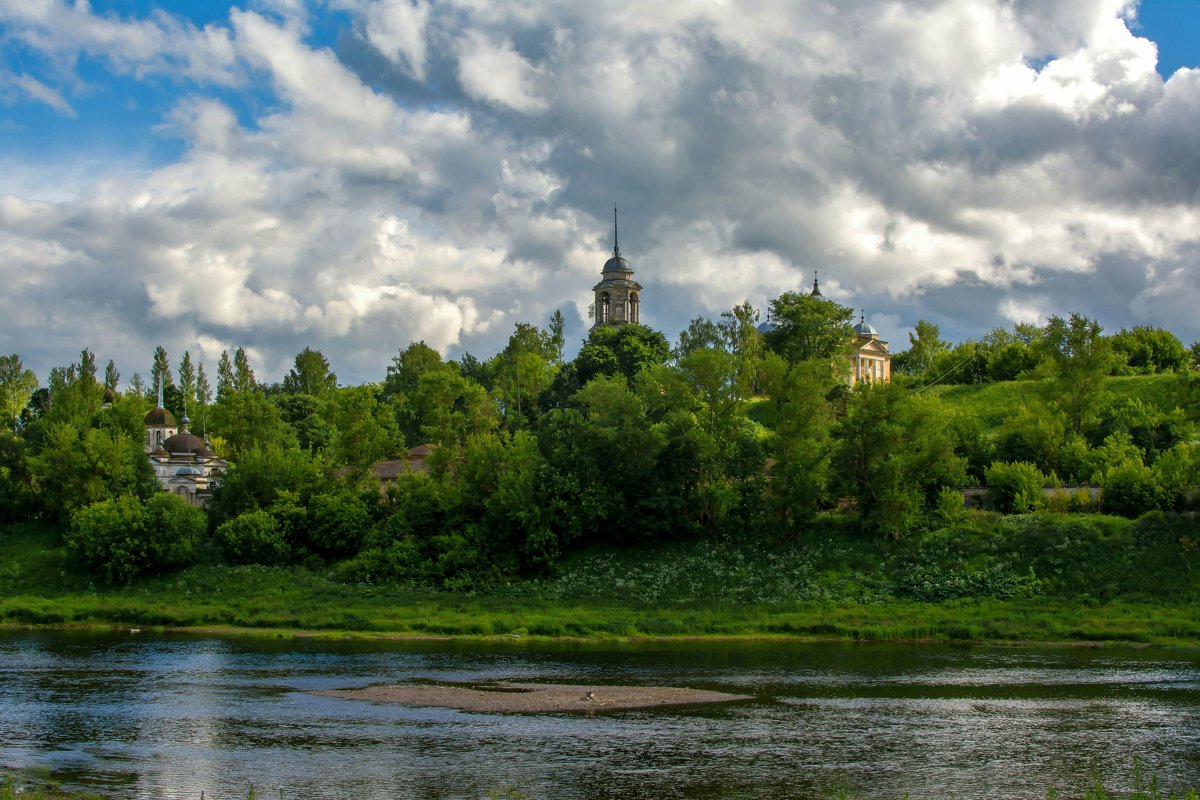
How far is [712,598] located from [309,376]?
3883 inches

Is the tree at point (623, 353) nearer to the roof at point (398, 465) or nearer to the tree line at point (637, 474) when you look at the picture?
the roof at point (398, 465)

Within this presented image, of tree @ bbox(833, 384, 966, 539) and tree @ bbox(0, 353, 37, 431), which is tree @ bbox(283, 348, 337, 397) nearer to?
tree @ bbox(0, 353, 37, 431)

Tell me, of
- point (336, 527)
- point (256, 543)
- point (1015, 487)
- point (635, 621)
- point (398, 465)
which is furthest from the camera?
point (398, 465)

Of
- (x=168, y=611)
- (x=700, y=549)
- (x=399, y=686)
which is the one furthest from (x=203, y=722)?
(x=700, y=549)

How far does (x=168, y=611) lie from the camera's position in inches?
2608

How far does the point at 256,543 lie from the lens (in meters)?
78.6

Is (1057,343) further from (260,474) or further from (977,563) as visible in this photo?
(260,474)

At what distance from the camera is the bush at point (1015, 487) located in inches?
2832

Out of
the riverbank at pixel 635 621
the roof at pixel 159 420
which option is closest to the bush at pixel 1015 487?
the riverbank at pixel 635 621

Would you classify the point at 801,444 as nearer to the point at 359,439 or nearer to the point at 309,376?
the point at 359,439

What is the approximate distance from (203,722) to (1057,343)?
62.5 meters

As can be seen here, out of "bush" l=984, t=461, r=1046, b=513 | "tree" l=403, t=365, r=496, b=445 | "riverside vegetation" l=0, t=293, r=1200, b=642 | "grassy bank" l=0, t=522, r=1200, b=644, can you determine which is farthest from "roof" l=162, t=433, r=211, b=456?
"bush" l=984, t=461, r=1046, b=513


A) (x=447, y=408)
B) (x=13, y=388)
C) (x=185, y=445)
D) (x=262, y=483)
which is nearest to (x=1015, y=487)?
(x=262, y=483)

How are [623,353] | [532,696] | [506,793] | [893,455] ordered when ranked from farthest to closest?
[623,353], [893,455], [532,696], [506,793]
